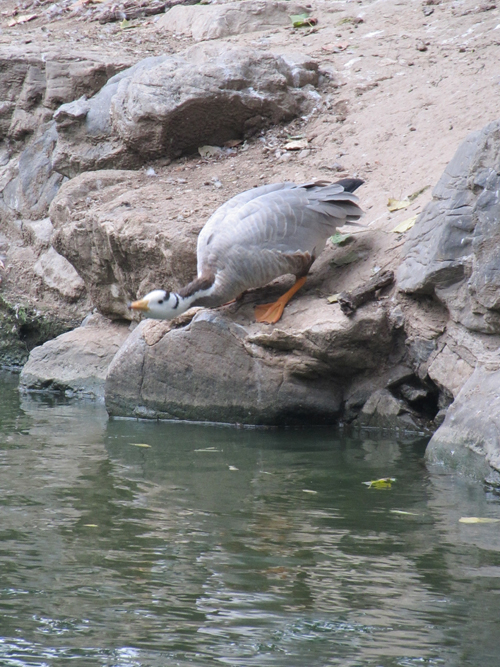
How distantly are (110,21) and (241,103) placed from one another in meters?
4.66

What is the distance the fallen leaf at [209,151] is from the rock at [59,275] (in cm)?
209

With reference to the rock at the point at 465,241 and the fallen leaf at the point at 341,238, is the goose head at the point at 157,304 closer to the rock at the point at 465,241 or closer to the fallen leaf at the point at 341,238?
the fallen leaf at the point at 341,238

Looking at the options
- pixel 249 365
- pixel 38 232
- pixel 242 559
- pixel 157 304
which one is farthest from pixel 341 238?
pixel 38 232

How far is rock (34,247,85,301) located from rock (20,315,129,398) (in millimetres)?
1494

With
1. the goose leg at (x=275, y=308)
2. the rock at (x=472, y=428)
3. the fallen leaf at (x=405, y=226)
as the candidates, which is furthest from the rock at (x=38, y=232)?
the rock at (x=472, y=428)

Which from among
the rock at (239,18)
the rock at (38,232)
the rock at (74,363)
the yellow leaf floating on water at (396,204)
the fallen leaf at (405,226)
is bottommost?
the rock at (74,363)

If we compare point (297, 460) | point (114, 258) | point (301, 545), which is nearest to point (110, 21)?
point (114, 258)

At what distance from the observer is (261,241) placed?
6.11 metres

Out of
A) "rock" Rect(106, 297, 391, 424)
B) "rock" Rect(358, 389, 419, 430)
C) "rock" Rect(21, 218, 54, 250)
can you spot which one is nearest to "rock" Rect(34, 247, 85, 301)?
"rock" Rect(21, 218, 54, 250)

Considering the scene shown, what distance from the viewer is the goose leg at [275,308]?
6.27 meters

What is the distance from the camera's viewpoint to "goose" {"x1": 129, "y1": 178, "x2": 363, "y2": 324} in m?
6.09

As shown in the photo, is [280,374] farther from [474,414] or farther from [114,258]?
[114,258]

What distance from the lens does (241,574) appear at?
10.6 feet

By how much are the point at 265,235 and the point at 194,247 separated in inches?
41.5
